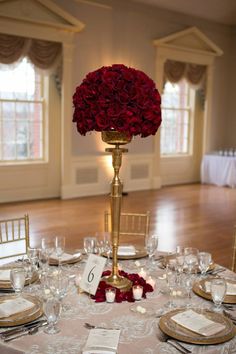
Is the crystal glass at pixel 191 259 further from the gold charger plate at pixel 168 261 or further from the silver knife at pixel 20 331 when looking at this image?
the silver knife at pixel 20 331

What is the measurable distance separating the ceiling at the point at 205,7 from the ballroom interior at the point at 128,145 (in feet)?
0.08

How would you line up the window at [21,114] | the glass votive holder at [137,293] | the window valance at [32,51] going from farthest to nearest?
the window at [21,114]
the window valance at [32,51]
the glass votive holder at [137,293]

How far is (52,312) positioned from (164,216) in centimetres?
516

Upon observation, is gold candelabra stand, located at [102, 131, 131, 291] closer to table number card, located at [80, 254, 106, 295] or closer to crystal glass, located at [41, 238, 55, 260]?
table number card, located at [80, 254, 106, 295]

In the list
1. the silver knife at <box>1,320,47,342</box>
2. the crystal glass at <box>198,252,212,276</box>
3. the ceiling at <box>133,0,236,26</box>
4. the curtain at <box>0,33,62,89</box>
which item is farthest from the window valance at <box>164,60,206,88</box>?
the silver knife at <box>1,320,47,342</box>

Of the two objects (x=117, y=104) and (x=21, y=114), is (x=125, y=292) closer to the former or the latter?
(x=117, y=104)

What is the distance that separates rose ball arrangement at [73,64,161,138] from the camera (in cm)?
181

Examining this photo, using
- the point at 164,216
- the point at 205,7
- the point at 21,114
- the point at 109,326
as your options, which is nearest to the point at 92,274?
the point at 109,326

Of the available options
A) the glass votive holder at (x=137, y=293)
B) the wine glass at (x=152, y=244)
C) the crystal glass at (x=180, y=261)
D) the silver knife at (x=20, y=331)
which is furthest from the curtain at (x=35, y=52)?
the silver knife at (x=20, y=331)

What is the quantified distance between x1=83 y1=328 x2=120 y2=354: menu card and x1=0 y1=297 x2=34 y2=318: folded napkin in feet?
1.06

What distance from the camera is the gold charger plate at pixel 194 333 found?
1.52 metres

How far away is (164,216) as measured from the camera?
6.64m

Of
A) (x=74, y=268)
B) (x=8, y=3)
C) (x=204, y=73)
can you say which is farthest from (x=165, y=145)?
(x=74, y=268)

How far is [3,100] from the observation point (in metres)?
7.38
